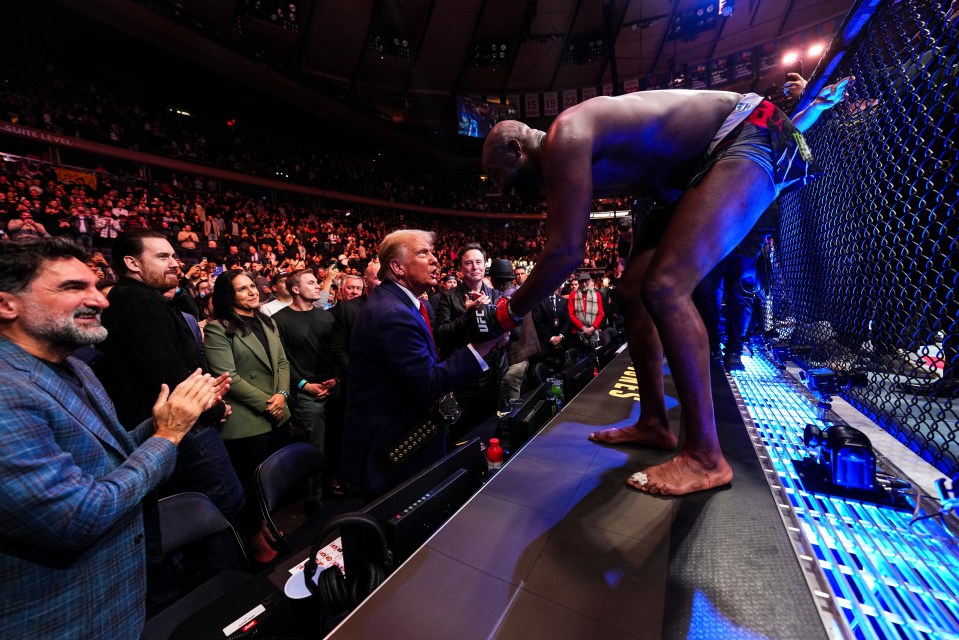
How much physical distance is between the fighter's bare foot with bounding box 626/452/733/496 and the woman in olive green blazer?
2378 millimetres

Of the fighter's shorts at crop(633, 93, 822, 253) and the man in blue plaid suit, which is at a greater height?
the fighter's shorts at crop(633, 93, 822, 253)

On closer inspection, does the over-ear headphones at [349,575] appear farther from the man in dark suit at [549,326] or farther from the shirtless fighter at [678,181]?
the man in dark suit at [549,326]

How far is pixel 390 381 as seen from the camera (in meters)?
1.73

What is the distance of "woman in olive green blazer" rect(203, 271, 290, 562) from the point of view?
2.59 metres

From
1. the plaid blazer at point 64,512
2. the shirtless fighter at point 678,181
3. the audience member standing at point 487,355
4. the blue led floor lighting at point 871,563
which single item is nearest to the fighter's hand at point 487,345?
the shirtless fighter at point 678,181

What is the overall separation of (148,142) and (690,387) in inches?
592

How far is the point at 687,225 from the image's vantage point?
122cm

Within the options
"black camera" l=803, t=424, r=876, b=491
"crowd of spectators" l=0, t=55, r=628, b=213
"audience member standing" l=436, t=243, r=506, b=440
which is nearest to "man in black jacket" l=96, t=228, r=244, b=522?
"audience member standing" l=436, t=243, r=506, b=440

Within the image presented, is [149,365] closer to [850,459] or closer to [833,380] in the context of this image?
[850,459]

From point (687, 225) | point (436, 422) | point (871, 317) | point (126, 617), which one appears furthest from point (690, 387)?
point (126, 617)

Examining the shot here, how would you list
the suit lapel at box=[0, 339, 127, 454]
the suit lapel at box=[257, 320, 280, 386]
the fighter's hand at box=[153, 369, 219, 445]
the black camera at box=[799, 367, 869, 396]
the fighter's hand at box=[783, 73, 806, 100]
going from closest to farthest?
the suit lapel at box=[0, 339, 127, 454] → the fighter's hand at box=[153, 369, 219, 445] → the black camera at box=[799, 367, 869, 396] → the fighter's hand at box=[783, 73, 806, 100] → the suit lapel at box=[257, 320, 280, 386]

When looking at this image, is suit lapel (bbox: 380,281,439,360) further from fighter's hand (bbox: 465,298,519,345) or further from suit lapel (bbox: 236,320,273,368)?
suit lapel (bbox: 236,320,273,368)

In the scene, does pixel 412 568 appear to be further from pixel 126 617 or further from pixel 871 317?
pixel 871 317

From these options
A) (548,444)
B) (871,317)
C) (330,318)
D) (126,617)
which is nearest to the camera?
(126,617)
